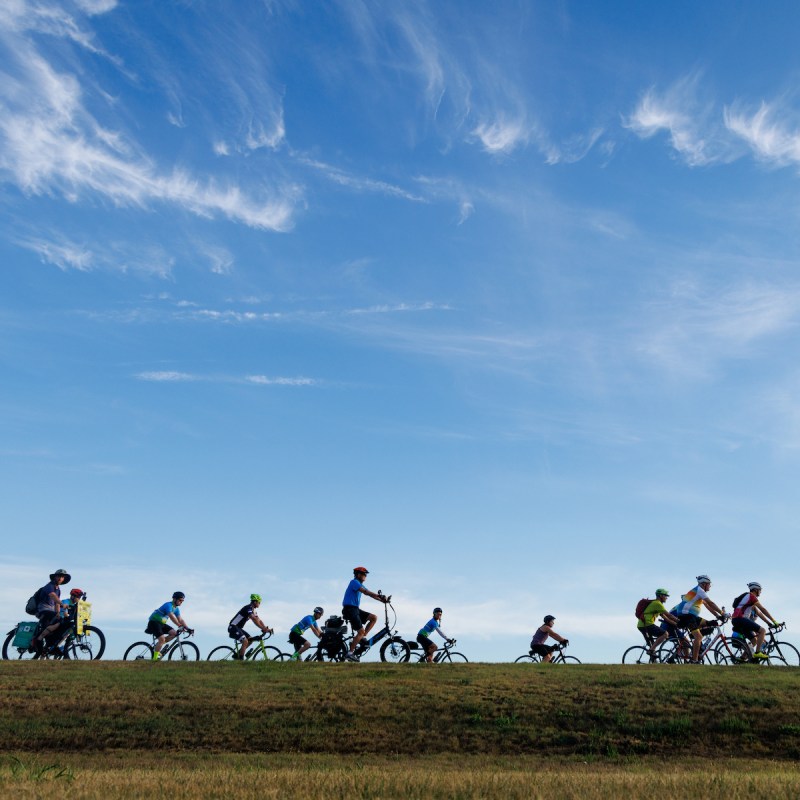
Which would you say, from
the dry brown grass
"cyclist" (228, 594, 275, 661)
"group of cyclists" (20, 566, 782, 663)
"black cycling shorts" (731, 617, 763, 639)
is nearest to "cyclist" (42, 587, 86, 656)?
"group of cyclists" (20, 566, 782, 663)

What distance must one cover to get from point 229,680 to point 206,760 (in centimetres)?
574

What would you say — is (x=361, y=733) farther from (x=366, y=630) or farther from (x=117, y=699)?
(x=366, y=630)

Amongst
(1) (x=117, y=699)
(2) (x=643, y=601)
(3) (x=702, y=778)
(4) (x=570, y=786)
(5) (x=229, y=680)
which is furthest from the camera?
(2) (x=643, y=601)

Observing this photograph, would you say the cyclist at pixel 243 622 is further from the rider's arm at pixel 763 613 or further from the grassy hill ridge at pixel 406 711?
the rider's arm at pixel 763 613

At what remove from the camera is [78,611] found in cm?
2644

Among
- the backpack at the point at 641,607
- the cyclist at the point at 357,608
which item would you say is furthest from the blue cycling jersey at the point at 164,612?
the backpack at the point at 641,607

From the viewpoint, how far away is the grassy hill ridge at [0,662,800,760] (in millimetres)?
18203

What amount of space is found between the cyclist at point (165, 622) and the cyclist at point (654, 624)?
1510 centimetres

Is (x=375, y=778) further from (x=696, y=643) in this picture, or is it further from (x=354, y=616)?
(x=696, y=643)

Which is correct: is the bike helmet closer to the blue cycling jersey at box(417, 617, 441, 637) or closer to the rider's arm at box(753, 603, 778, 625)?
the blue cycling jersey at box(417, 617, 441, 637)

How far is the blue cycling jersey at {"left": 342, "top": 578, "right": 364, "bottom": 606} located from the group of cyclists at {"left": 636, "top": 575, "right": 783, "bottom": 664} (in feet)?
31.6

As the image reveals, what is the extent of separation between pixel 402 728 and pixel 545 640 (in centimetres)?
1118

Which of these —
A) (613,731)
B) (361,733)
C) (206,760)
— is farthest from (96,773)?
(613,731)

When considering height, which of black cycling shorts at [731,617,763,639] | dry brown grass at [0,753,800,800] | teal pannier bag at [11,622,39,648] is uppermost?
black cycling shorts at [731,617,763,639]
